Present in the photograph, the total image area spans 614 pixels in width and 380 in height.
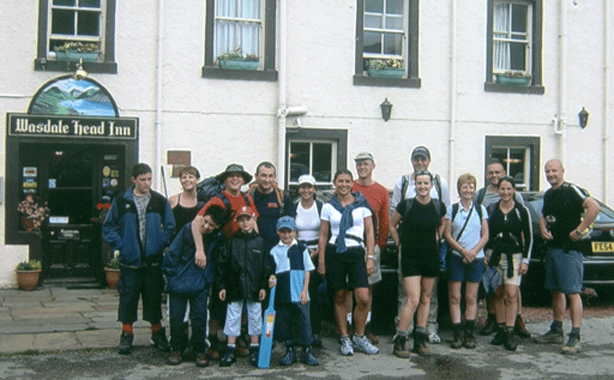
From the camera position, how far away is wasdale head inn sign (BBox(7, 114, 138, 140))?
10961 mm

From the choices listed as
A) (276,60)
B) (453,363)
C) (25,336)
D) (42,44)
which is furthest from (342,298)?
(42,44)

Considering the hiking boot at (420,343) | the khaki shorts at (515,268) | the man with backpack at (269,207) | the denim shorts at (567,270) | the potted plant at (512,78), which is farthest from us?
the potted plant at (512,78)

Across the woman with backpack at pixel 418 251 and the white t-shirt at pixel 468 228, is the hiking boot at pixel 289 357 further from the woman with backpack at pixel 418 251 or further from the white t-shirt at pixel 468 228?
the white t-shirt at pixel 468 228

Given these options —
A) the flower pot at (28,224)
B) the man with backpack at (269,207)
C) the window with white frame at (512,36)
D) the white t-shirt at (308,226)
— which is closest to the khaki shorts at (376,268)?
the white t-shirt at (308,226)

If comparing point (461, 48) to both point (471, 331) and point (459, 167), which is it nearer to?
point (459, 167)

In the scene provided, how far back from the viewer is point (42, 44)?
1116 cm

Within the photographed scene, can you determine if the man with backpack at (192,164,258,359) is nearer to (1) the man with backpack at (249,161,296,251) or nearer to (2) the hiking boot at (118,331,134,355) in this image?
(1) the man with backpack at (249,161,296,251)

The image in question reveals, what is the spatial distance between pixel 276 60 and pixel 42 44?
365 centimetres

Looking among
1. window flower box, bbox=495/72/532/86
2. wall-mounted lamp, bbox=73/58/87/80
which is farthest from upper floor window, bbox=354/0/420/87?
wall-mounted lamp, bbox=73/58/87/80

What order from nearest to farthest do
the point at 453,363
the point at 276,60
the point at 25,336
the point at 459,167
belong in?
the point at 453,363, the point at 25,336, the point at 276,60, the point at 459,167

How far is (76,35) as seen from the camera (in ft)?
37.6

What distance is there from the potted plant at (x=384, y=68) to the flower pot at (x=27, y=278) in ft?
20.6

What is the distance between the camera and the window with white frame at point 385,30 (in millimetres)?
12711

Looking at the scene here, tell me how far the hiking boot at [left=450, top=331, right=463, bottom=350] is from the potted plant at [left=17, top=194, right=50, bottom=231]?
6.60 meters
